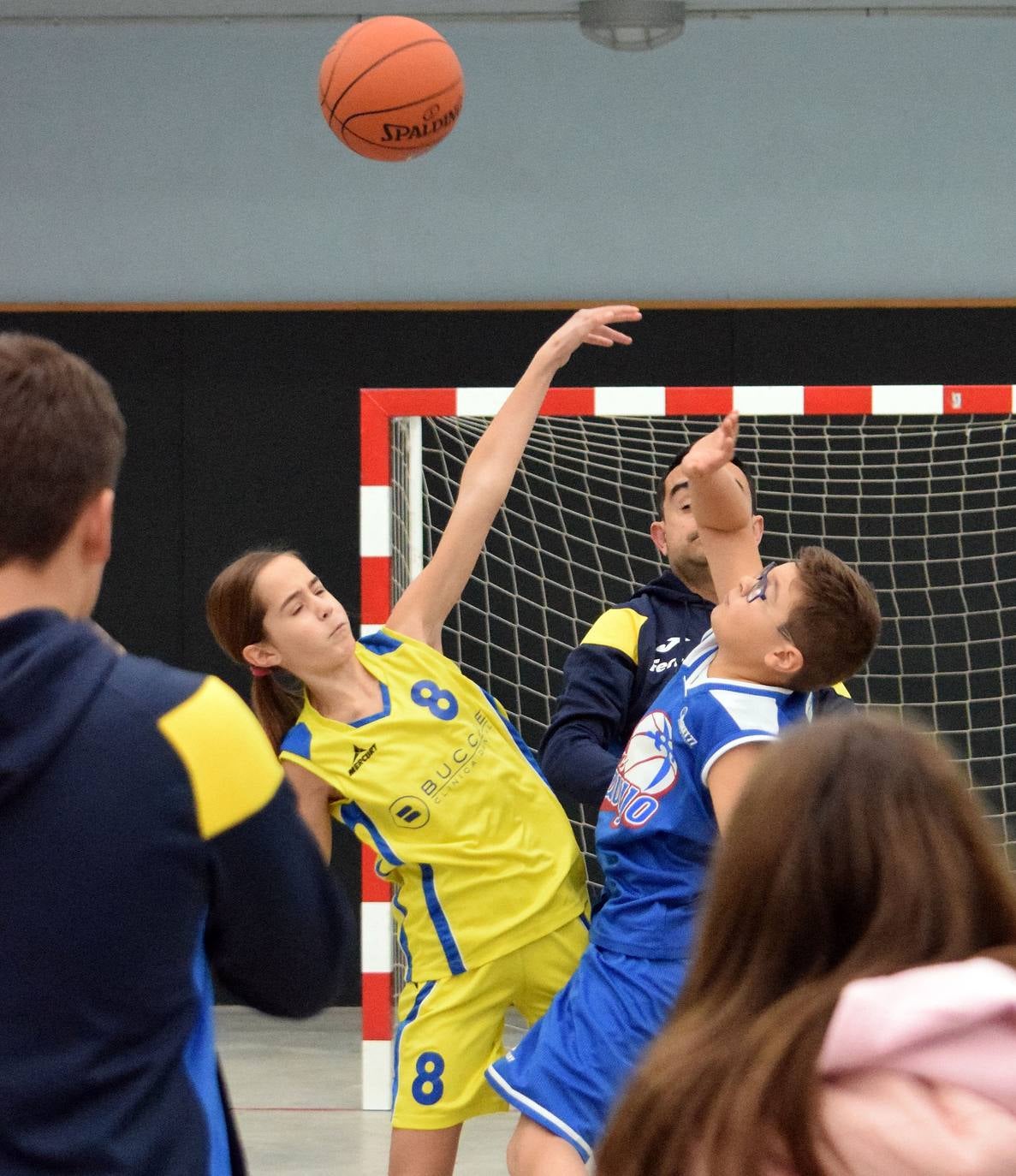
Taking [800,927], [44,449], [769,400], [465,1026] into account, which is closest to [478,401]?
[769,400]

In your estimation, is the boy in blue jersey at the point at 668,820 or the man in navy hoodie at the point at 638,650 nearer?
the boy in blue jersey at the point at 668,820

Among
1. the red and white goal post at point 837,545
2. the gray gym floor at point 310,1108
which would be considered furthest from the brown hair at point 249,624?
the red and white goal post at point 837,545

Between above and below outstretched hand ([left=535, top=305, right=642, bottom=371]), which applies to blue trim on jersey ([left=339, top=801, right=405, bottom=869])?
below

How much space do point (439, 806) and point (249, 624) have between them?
439 millimetres

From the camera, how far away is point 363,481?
3.98 m

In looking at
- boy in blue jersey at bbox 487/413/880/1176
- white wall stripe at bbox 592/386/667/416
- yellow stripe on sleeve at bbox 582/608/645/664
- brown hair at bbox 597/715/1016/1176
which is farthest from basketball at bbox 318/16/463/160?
brown hair at bbox 597/715/1016/1176

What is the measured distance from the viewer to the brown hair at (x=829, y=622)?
2.27 metres

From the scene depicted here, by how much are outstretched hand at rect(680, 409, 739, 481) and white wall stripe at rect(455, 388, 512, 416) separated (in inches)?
62.2

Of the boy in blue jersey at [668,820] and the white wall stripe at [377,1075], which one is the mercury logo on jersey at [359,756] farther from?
the white wall stripe at [377,1075]

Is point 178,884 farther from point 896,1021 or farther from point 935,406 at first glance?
point 935,406

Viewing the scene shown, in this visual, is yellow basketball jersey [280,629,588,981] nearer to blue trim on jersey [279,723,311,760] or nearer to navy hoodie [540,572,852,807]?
blue trim on jersey [279,723,311,760]

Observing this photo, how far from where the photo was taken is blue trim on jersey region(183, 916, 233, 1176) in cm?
130

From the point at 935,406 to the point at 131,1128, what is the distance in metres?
3.12

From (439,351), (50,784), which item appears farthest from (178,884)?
(439,351)
